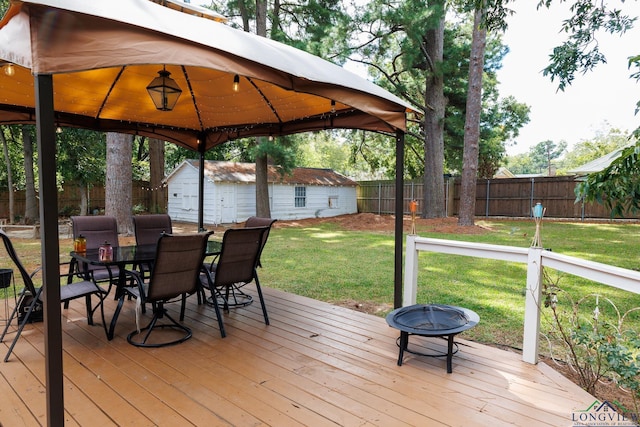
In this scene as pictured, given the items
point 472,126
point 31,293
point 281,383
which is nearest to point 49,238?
point 281,383

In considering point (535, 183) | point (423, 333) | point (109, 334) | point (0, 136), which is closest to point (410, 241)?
point (423, 333)

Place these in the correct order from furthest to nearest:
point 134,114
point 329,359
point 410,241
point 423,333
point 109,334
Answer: point 134,114 → point 410,241 → point 109,334 → point 329,359 → point 423,333

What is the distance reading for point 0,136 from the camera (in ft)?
45.8

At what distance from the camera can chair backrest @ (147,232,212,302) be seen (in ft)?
9.71

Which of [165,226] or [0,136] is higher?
[0,136]

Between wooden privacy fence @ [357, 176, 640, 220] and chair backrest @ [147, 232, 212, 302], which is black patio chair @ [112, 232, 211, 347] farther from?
wooden privacy fence @ [357, 176, 640, 220]

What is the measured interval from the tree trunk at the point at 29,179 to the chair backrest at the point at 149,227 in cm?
1160

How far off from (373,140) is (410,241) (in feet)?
61.2

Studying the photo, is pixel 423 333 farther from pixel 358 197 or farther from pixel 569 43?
pixel 358 197

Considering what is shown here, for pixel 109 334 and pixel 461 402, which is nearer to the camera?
pixel 461 402

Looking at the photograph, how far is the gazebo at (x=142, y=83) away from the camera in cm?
176

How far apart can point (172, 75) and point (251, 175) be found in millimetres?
12459

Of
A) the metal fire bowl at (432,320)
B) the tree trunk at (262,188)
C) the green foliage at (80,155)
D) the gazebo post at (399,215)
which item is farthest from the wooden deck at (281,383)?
the green foliage at (80,155)

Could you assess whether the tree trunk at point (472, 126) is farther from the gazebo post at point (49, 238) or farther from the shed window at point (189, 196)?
the gazebo post at point (49, 238)
